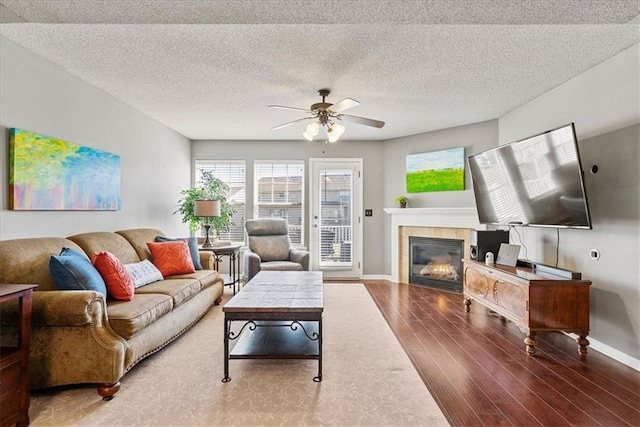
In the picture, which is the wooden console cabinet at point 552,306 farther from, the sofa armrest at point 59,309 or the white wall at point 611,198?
the sofa armrest at point 59,309

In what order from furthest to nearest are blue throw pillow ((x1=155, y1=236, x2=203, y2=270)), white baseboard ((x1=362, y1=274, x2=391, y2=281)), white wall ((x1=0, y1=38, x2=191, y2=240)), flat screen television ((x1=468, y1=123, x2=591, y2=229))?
1. white baseboard ((x1=362, y1=274, x2=391, y2=281))
2. blue throw pillow ((x1=155, y1=236, x2=203, y2=270))
3. flat screen television ((x1=468, y1=123, x2=591, y2=229))
4. white wall ((x1=0, y1=38, x2=191, y2=240))

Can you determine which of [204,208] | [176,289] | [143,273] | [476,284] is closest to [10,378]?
[176,289]

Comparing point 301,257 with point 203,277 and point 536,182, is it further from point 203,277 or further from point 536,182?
point 536,182

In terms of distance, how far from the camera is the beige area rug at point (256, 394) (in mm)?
1902

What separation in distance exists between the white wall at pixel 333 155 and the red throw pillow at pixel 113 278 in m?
3.45

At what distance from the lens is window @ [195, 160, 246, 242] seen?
5.95 meters

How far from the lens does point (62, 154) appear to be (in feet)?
9.51

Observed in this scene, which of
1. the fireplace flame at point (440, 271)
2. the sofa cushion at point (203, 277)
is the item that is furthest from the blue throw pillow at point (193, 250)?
the fireplace flame at point (440, 271)

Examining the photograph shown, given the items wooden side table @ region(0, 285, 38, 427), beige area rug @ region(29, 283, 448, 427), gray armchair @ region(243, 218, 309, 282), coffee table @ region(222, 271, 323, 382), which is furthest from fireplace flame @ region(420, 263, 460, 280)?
wooden side table @ region(0, 285, 38, 427)

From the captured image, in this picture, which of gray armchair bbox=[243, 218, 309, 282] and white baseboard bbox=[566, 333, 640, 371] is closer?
white baseboard bbox=[566, 333, 640, 371]

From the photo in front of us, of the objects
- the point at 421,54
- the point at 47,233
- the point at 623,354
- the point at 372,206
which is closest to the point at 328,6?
the point at 421,54

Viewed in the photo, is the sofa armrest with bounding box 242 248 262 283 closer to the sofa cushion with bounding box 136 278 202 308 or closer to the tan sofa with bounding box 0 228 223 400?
the sofa cushion with bounding box 136 278 202 308

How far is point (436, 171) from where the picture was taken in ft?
17.1

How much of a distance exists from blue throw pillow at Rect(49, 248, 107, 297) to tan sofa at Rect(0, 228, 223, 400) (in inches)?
4.7
